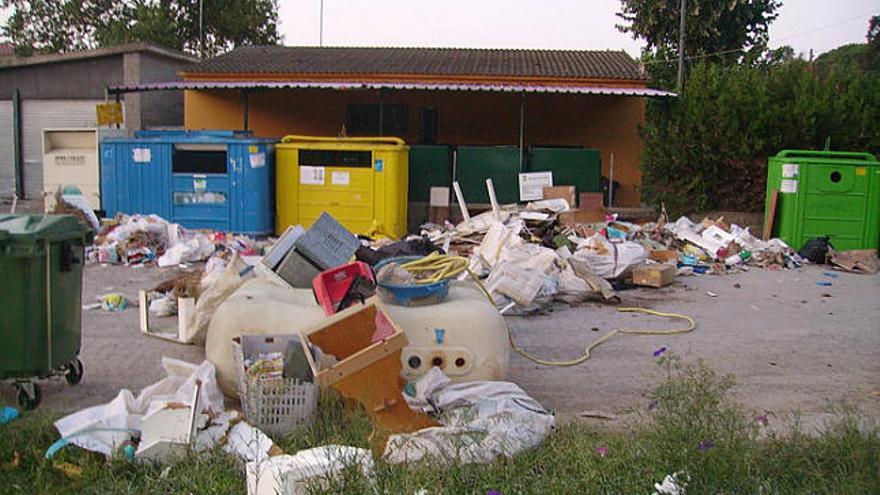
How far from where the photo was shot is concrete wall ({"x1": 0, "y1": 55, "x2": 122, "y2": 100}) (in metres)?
20.9

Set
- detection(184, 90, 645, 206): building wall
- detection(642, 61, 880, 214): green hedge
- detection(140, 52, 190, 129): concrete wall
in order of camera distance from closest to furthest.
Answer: detection(642, 61, 880, 214): green hedge < detection(184, 90, 645, 206): building wall < detection(140, 52, 190, 129): concrete wall

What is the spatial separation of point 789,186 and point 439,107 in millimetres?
9346

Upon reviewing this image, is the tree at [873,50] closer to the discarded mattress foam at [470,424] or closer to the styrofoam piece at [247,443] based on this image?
the discarded mattress foam at [470,424]

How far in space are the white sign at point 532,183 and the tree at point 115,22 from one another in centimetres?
2393

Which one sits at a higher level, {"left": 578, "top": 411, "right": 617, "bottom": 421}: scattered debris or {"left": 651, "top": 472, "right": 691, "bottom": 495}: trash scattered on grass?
{"left": 651, "top": 472, "right": 691, "bottom": 495}: trash scattered on grass

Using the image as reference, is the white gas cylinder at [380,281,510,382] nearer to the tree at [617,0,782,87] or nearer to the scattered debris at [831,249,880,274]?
the scattered debris at [831,249,880,274]

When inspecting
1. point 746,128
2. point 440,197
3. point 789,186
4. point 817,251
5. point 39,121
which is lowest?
point 817,251

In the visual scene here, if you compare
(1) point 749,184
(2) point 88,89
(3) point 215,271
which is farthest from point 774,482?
(2) point 88,89

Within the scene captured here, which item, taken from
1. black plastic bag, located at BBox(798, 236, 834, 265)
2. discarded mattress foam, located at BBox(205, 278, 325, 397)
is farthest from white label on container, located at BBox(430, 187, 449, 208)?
discarded mattress foam, located at BBox(205, 278, 325, 397)

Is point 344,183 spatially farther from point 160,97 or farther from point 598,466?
point 160,97

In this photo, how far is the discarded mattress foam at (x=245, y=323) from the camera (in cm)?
575

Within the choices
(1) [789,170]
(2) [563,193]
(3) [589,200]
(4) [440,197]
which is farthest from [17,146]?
(1) [789,170]

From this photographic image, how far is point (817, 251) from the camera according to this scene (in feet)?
42.2

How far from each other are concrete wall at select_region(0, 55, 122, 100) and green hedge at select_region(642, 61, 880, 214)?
1264 centimetres
